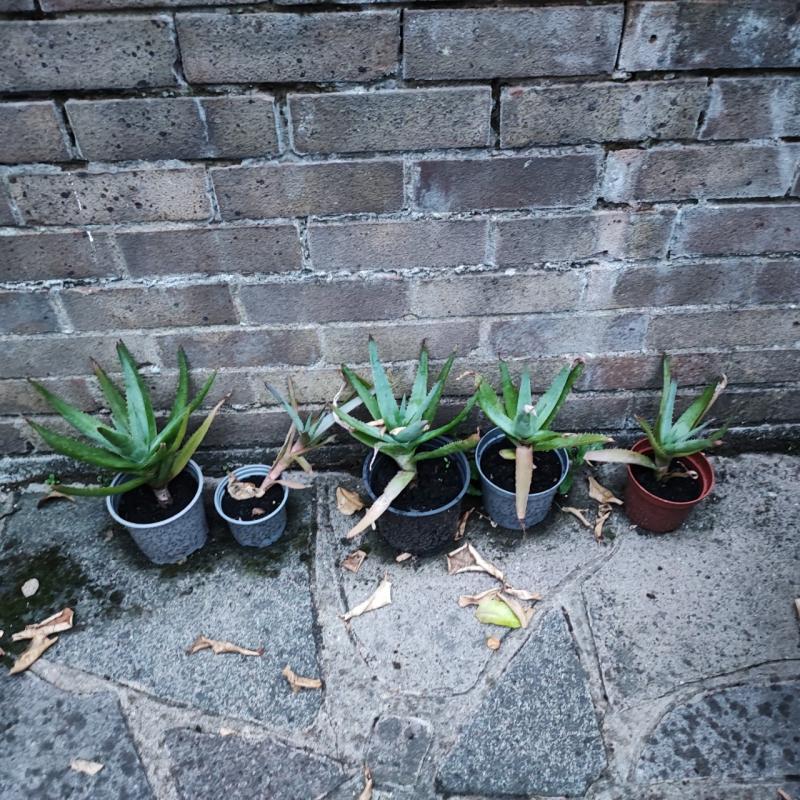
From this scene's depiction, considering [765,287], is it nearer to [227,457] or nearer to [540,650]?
[540,650]

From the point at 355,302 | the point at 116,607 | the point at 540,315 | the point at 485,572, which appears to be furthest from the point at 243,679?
the point at 540,315

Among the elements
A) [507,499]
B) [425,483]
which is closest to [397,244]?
[425,483]

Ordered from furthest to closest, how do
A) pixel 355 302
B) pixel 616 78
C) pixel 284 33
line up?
pixel 355 302 → pixel 616 78 → pixel 284 33

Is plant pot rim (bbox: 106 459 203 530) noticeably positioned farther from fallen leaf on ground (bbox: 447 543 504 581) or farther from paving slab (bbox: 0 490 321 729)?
fallen leaf on ground (bbox: 447 543 504 581)

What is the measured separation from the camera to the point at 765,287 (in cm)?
188

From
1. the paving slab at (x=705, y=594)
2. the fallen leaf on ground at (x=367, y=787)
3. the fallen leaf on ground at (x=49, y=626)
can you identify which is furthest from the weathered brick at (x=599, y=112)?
the fallen leaf on ground at (x=49, y=626)

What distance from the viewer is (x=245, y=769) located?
152 cm

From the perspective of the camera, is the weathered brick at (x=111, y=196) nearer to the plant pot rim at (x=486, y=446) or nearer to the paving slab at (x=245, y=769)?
the plant pot rim at (x=486, y=446)

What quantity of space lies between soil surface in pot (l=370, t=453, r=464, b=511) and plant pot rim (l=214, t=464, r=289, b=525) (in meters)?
0.28

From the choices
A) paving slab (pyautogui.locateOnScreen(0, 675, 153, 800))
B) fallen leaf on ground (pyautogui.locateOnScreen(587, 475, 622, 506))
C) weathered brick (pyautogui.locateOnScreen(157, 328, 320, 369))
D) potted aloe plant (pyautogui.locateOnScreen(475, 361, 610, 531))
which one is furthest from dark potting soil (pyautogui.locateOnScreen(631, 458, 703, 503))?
paving slab (pyautogui.locateOnScreen(0, 675, 153, 800))

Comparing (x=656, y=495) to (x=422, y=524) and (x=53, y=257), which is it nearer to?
(x=422, y=524)

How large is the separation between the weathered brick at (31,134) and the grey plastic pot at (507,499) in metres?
1.36

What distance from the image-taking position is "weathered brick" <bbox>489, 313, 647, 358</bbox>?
75.1 inches

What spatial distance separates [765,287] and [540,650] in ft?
3.98
